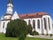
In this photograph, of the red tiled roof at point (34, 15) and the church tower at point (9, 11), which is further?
the church tower at point (9, 11)

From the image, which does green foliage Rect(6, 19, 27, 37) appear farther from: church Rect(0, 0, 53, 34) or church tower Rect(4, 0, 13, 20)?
church tower Rect(4, 0, 13, 20)

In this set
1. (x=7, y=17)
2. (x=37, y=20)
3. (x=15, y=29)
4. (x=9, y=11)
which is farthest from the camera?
(x=9, y=11)

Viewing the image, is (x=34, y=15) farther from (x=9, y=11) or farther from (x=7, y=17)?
(x=9, y=11)

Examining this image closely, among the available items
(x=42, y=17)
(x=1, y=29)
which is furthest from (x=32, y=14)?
(x=1, y=29)

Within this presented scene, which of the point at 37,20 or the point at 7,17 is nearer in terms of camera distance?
the point at 37,20

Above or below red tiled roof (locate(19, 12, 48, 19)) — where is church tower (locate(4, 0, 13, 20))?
above

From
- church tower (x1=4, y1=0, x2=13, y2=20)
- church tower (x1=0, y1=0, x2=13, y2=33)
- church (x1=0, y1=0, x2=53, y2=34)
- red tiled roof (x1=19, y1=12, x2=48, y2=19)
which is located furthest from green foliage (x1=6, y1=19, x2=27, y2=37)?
church tower (x1=4, y1=0, x2=13, y2=20)

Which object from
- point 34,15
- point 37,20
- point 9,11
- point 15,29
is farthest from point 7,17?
point 15,29

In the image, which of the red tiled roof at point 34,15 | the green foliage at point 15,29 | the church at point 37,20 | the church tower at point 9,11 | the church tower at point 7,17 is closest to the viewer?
the green foliage at point 15,29

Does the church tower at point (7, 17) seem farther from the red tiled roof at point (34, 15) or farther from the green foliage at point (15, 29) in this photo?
the green foliage at point (15, 29)

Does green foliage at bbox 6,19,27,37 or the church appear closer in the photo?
green foliage at bbox 6,19,27,37

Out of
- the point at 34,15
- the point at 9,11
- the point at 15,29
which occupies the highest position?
the point at 9,11

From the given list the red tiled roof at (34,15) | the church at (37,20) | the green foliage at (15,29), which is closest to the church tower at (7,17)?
the church at (37,20)

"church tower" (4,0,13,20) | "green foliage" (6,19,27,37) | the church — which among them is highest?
"church tower" (4,0,13,20)
